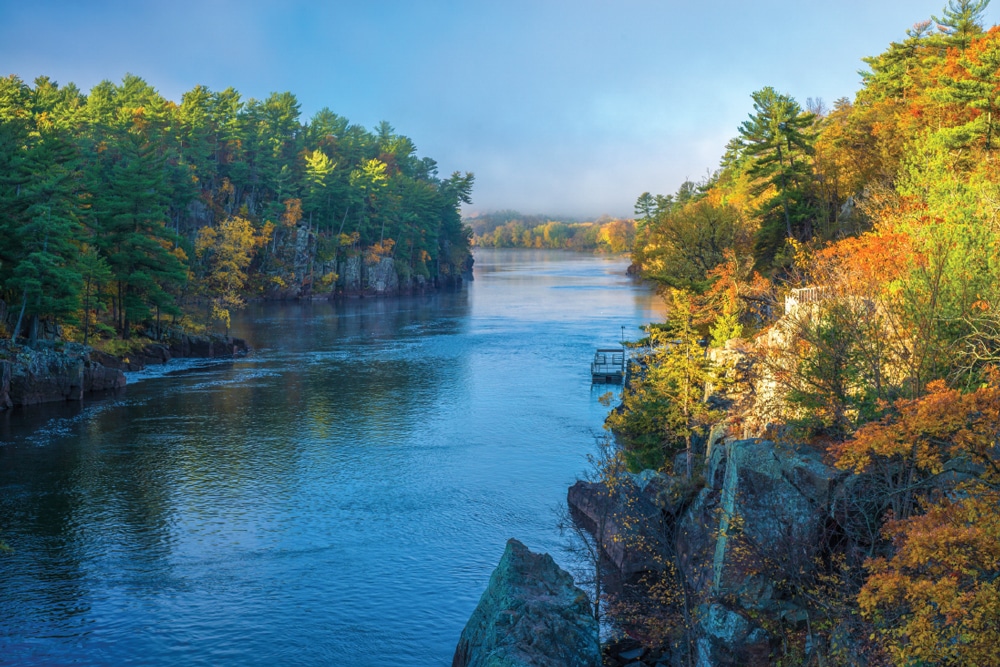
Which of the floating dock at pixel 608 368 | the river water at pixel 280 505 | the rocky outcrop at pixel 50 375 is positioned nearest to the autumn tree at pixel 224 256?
the river water at pixel 280 505

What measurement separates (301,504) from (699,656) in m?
24.0

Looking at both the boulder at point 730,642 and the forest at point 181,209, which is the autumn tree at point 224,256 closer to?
the forest at point 181,209

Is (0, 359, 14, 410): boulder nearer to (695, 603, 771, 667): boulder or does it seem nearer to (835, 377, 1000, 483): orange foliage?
(695, 603, 771, 667): boulder

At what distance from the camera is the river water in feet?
91.9

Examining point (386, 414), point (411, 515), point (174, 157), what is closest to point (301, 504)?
point (411, 515)

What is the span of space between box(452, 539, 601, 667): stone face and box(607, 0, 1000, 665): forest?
3.67m

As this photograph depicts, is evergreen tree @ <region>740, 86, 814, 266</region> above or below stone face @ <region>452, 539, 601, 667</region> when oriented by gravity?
above

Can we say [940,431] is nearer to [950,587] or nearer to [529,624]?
[950,587]

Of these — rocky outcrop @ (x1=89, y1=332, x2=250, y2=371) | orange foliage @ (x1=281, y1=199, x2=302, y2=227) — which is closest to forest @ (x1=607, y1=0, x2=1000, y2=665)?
rocky outcrop @ (x1=89, y1=332, x2=250, y2=371)

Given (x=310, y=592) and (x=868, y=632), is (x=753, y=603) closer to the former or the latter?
(x=868, y=632)

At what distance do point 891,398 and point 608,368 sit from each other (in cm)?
4985

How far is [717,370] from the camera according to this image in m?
41.9

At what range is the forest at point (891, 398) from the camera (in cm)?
1605

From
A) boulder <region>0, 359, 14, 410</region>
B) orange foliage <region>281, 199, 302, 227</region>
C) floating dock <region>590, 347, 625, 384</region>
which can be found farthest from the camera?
orange foliage <region>281, 199, 302, 227</region>
